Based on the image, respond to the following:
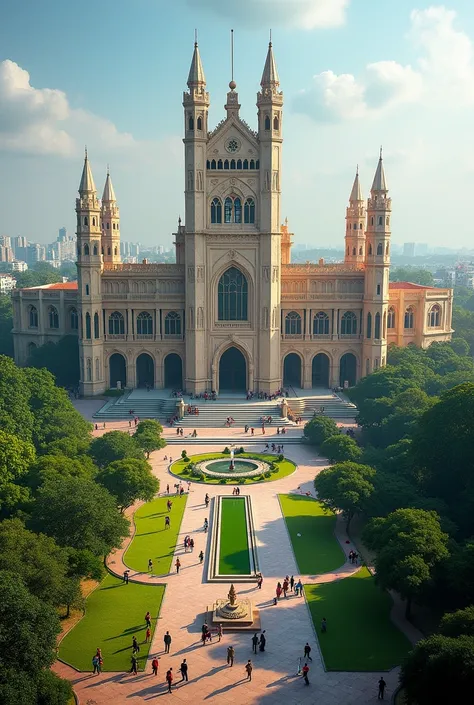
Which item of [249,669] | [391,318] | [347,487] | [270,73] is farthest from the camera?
[391,318]

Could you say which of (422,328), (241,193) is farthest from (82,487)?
(422,328)

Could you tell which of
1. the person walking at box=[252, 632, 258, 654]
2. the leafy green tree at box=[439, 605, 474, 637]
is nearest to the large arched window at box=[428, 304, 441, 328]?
the person walking at box=[252, 632, 258, 654]

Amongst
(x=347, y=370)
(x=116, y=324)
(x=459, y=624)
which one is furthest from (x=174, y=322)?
(x=459, y=624)

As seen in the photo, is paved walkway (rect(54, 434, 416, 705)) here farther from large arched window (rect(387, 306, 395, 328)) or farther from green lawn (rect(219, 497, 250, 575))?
large arched window (rect(387, 306, 395, 328))

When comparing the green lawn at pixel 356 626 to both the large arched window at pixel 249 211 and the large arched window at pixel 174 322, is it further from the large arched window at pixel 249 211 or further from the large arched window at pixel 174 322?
the large arched window at pixel 174 322

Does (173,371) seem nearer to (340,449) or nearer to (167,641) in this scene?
(340,449)

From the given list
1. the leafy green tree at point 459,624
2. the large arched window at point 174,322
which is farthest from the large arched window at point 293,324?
the leafy green tree at point 459,624
